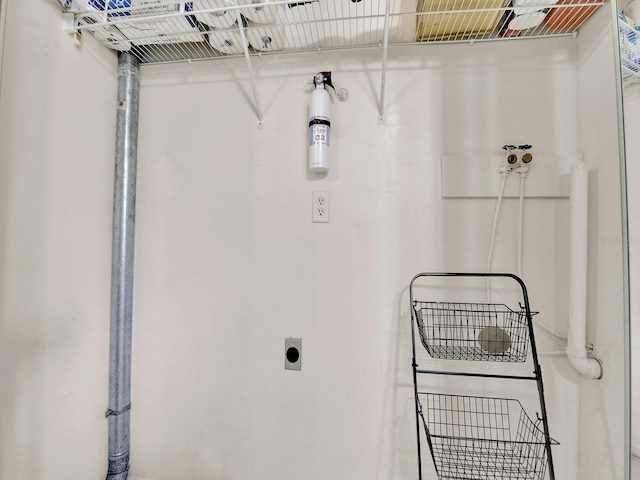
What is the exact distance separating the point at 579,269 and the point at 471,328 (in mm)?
421

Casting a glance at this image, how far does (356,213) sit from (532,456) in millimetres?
1125

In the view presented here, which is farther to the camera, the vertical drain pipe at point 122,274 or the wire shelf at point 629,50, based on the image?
the vertical drain pipe at point 122,274

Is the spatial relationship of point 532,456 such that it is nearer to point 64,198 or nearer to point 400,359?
point 400,359

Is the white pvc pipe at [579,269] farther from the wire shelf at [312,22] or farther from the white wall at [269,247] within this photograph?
the wire shelf at [312,22]

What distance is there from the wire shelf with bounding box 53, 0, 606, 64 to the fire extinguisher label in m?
0.36

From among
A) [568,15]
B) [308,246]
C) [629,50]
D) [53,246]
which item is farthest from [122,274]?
[568,15]

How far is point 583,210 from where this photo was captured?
3.27 ft

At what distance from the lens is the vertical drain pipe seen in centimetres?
124

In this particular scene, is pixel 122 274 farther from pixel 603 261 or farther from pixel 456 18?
pixel 603 261

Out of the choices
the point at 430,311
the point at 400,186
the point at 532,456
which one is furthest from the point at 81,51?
the point at 532,456

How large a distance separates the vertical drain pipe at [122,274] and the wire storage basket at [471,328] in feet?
Answer: 4.09

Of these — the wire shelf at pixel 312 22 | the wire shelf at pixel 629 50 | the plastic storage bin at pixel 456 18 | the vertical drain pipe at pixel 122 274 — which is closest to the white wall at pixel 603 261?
the wire shelf at pixel 629 50

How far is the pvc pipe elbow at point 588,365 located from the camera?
980 millimetres

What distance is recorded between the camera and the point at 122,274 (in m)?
1.26
